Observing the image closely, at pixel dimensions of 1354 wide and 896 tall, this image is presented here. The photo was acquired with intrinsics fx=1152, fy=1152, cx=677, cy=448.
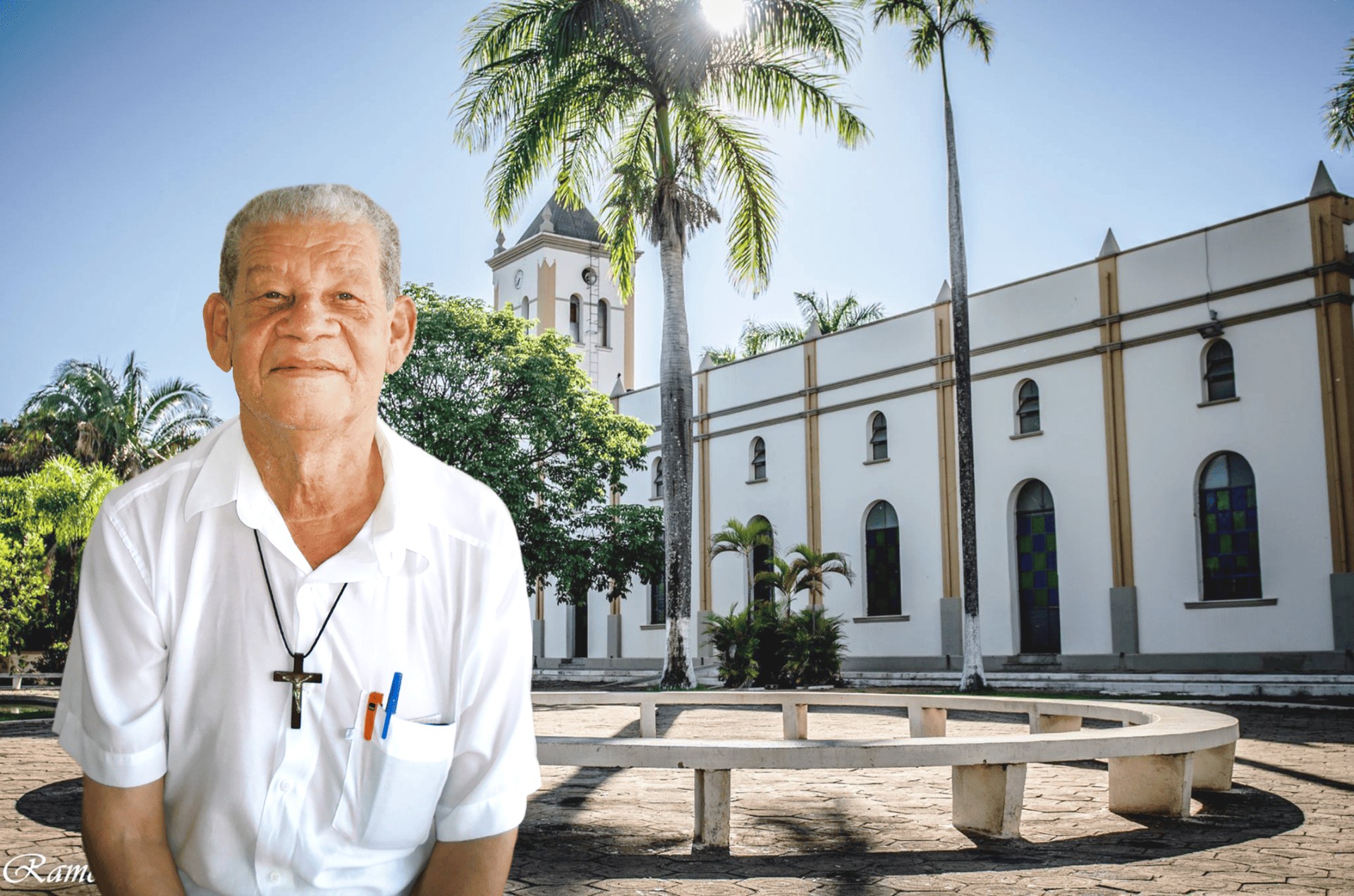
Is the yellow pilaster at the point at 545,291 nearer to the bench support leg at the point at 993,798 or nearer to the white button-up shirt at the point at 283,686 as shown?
the bench support leg at the point at 993,798

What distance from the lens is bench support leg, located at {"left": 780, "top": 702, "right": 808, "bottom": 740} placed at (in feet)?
34.0

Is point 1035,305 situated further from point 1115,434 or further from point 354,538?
point 354,538

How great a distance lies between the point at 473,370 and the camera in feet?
86.6

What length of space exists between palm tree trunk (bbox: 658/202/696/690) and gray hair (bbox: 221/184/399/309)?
18251 mm

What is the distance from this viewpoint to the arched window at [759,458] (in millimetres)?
33812

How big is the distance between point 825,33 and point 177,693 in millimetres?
19174

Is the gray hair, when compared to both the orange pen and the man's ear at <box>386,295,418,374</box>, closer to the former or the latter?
the man's ear at <box>386,295,418,374</box>

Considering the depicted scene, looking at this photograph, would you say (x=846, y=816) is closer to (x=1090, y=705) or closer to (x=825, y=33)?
(x=1090, y=705)

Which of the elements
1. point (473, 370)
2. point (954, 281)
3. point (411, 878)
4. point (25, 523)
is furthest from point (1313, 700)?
point (25, 523)

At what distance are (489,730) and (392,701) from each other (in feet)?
0.55

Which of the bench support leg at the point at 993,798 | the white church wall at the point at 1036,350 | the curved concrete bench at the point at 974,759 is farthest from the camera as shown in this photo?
the white church wall at the point at 1036,350

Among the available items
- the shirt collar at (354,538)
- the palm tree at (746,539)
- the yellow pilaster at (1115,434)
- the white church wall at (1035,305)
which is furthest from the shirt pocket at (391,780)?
the white church wall at (1035,305)

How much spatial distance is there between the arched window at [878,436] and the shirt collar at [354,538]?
28815 millimetres

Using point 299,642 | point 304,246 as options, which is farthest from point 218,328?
point 299,642
